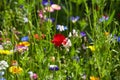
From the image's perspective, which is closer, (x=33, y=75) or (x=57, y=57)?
(x=33, y=75)

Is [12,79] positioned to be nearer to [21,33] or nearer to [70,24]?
[21,33]

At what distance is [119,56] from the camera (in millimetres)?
2395

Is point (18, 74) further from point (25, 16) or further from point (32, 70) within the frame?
point (25, 16)

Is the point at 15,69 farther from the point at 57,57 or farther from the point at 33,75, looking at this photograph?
the point at 57,57

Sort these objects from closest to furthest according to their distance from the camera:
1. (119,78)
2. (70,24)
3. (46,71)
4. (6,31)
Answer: (46,71), (119,78), (6,31), (70,24)

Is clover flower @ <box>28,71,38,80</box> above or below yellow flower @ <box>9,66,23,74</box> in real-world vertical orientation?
below

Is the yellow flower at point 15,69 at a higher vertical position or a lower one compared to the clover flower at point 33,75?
higher

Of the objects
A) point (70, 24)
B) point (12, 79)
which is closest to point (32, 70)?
point (12, 79)

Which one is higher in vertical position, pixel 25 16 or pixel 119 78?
pixel 25 16

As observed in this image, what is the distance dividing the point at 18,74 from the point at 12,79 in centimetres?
6

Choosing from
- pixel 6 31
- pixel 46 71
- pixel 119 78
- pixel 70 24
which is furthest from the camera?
pixel 70 24

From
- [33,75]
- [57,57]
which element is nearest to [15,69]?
[33,75]

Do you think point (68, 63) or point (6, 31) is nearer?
point (68, 63)

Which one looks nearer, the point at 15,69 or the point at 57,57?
the point at 15,69
